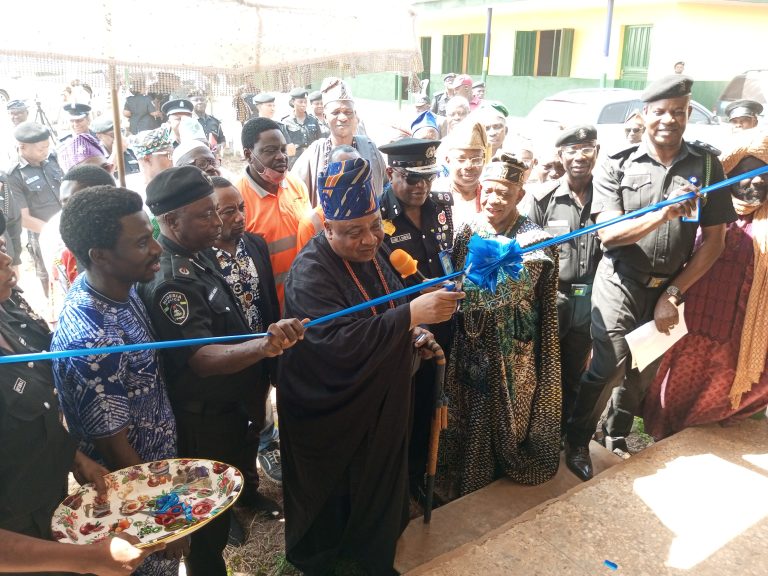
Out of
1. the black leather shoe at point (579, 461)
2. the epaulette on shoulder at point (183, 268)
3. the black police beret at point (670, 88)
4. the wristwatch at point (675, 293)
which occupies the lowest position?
the black leather shoe at point (579, 461)

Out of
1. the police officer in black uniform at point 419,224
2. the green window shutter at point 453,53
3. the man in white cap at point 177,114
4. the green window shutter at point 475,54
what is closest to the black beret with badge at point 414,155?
the police officer in black uniform at point 419,224

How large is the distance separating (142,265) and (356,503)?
1.45 m

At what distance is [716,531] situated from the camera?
3.09 metres

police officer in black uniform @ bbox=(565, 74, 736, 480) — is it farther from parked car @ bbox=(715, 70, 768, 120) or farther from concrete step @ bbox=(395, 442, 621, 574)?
parked car @ bbox=(715, 70, 768, 120)

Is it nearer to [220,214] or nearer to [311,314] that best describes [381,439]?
[311,314]

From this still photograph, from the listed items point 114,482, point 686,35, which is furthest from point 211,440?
point 686,35

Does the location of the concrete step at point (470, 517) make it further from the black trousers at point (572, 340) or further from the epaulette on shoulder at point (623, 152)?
the epaulette on shoulder at point (623, 152)

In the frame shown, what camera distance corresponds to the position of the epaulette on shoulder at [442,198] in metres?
3.56

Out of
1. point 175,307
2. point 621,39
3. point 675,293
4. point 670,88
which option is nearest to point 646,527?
point 675,293

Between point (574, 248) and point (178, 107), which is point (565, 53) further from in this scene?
point (574, 248)

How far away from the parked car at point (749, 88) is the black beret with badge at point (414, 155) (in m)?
10.7

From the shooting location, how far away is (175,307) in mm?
2445

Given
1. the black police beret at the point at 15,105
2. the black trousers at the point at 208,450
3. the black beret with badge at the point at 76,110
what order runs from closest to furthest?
the black trousers at the point at 208,450 < the black beret with badge at the point at 76,110 < the black police beret at the point at 15,105

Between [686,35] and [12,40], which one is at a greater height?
[686,35]
